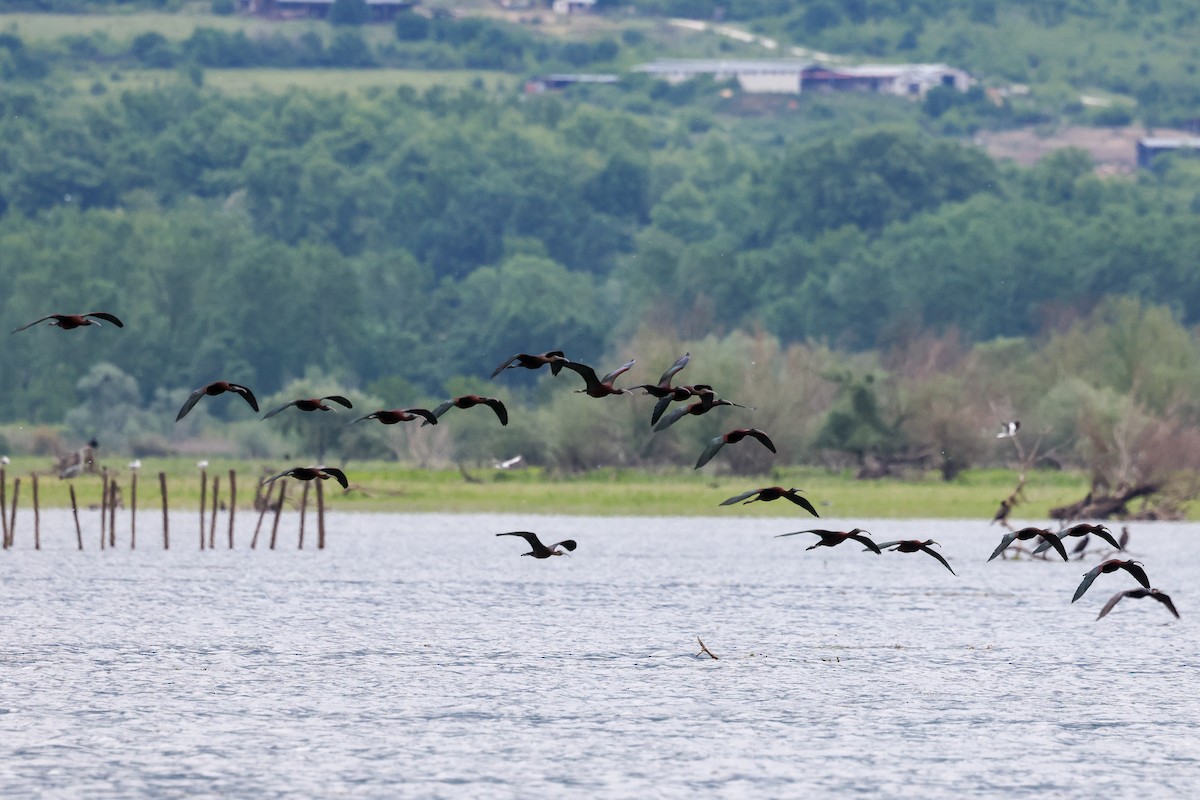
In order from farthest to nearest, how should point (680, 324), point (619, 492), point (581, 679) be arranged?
point (680, 324), point (619, 492), point (581, 679)

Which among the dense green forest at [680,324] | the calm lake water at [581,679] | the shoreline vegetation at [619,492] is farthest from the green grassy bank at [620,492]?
the calm lake water at [581,679]

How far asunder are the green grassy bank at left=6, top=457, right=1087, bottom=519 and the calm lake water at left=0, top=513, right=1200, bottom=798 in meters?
17.7

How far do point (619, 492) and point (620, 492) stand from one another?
0.12 ft

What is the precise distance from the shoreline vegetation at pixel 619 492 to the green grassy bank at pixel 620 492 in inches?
1.5

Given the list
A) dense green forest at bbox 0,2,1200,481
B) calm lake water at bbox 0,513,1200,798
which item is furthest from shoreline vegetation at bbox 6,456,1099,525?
calm lake water at bbox 0,513,1200,798

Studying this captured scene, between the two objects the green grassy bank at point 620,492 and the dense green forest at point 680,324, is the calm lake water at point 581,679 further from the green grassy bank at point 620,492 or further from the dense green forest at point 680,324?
the dense green forest at point 680,324

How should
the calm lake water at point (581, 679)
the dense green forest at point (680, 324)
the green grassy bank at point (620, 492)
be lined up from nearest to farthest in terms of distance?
the calm lake water at point (581, 679) < the green grassy bank at point (620, 492) < the dense green forest at point (680, 324)

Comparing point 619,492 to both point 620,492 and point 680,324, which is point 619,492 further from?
point 680,324

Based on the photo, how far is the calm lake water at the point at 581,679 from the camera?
32.6 metres

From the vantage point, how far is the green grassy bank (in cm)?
8988

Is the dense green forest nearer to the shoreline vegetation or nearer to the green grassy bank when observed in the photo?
the shoreline vegetation

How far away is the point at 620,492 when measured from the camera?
94.5 m

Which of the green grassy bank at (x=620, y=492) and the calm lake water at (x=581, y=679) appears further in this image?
the green grassy bank at (x=620, y=492)

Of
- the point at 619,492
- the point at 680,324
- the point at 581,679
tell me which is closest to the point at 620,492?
the point at 619,492
